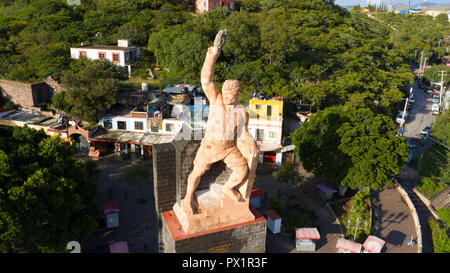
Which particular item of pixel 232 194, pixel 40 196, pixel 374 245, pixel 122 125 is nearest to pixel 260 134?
pixel 122 125

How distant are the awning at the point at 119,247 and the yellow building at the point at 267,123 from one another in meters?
13.6

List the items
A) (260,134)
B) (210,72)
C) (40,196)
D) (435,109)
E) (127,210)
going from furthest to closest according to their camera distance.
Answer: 1. (435,109)
2. (260,134)
3. (127,210)
4. (40,196)
5. (210,72)

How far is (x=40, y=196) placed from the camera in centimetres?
1359

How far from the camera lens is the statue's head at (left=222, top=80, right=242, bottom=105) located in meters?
9.87

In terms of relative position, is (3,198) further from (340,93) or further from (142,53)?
(142,53)

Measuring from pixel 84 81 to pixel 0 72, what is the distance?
16.1 metres

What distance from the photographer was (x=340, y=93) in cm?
3544

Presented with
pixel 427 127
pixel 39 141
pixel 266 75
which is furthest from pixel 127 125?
pixel 427 127

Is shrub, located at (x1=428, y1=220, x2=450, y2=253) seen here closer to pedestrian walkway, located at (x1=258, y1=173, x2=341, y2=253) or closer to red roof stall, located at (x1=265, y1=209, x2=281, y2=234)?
pedestrian walkway, located at (x1=258, y1=173, x2=341, y2=253)

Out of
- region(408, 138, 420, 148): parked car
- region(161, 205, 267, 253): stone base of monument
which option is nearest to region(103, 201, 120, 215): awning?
region(161, 205, 267, 253): stone base of monument

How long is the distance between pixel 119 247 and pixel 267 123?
15.3 metres

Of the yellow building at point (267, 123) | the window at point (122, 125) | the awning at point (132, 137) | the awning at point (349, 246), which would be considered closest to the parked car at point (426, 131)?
the yellow building at point (267, 123)

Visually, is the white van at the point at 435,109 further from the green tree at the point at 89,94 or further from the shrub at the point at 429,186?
the green tree at the point at 89,94

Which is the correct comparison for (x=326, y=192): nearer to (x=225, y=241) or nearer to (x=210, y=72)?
(x=225, y=241)
